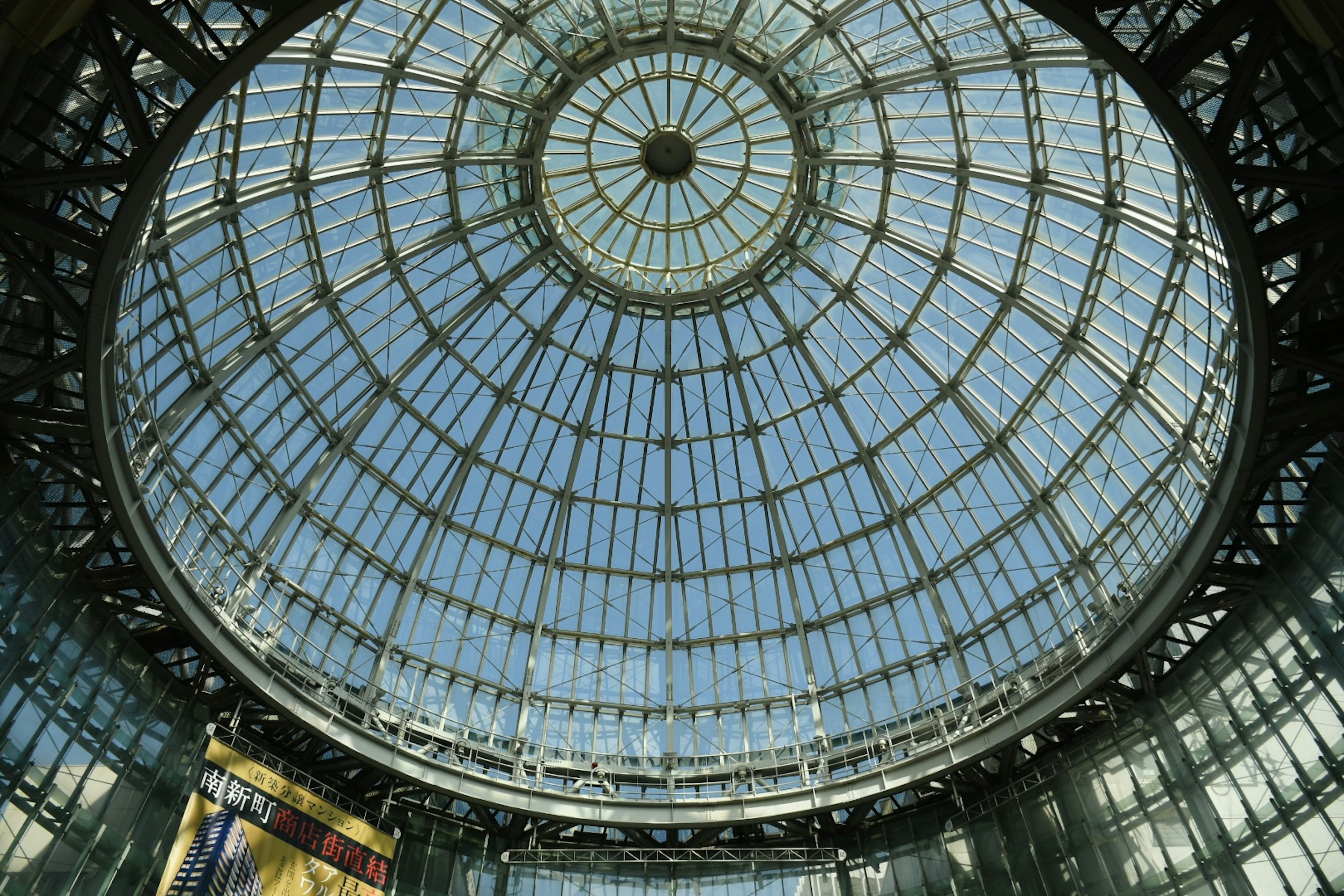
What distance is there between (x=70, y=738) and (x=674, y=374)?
2049 centimetres

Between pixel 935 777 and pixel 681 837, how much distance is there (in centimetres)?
891

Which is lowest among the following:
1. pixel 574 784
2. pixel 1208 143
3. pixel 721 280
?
pixel 574 784

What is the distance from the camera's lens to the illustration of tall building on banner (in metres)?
22.9

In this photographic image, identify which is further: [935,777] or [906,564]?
[906,564]

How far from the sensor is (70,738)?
23.8m

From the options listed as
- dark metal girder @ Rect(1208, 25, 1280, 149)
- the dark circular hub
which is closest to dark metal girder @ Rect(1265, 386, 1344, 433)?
dark metal girder @ Rect(1208, 25, 1280, 149)

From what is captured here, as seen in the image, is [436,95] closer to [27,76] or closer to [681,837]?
[27,76]

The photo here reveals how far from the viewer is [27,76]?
1644 centimetres

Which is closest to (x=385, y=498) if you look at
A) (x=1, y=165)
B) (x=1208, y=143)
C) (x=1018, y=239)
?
(x=1, y=165)

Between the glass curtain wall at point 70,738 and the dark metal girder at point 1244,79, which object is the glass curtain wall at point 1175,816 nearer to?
the glass curtain wall at point 70,738

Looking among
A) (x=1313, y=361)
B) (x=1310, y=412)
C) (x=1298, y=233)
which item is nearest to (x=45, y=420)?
(x=1298, y=233)

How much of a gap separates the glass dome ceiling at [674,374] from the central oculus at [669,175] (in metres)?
0.12

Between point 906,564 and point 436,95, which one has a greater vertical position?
point 436,95

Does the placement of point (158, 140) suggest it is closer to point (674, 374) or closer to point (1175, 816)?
point (674, 374)
